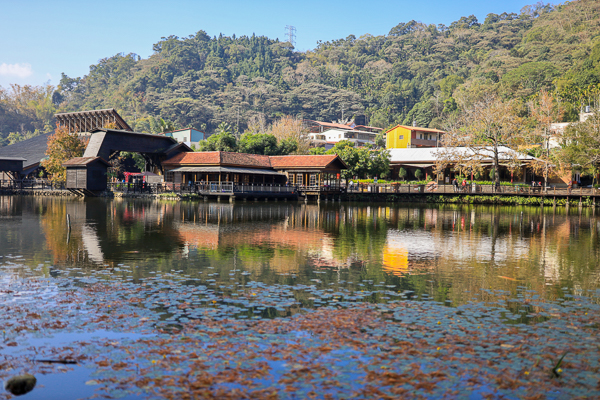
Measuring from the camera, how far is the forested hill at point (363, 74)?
107m

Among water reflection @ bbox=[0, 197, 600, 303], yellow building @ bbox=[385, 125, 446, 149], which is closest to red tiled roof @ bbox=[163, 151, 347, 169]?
water reflection @ bbox=[0, 197, 600, 303]

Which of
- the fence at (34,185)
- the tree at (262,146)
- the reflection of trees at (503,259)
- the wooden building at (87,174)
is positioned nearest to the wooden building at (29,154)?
the fence at (34,185)

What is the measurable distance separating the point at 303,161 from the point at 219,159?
997 cm

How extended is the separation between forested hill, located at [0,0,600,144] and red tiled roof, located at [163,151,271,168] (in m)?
55.3

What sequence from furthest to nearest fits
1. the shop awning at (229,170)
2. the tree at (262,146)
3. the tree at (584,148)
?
the tree at (262,146) < the shop awning at (229,170) < the tree at (584,148)

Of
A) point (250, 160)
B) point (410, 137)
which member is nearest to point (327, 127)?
point (410, 137)

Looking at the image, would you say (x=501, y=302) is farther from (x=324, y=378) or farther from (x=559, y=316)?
(x=324, y=378)

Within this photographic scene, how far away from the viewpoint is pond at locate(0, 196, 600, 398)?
686 centimetres

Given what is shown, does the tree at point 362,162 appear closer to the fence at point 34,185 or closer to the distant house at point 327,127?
the fence at point 34,185

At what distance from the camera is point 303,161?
5878 centimetres

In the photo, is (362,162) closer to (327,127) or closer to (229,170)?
(229,170)

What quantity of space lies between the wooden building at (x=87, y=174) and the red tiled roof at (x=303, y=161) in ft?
63.9

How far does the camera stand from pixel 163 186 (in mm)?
56938

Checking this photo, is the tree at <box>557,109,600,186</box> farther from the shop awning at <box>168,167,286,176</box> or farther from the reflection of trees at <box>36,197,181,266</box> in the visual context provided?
the reflection of trees at <box>36,197,181,266</box>
